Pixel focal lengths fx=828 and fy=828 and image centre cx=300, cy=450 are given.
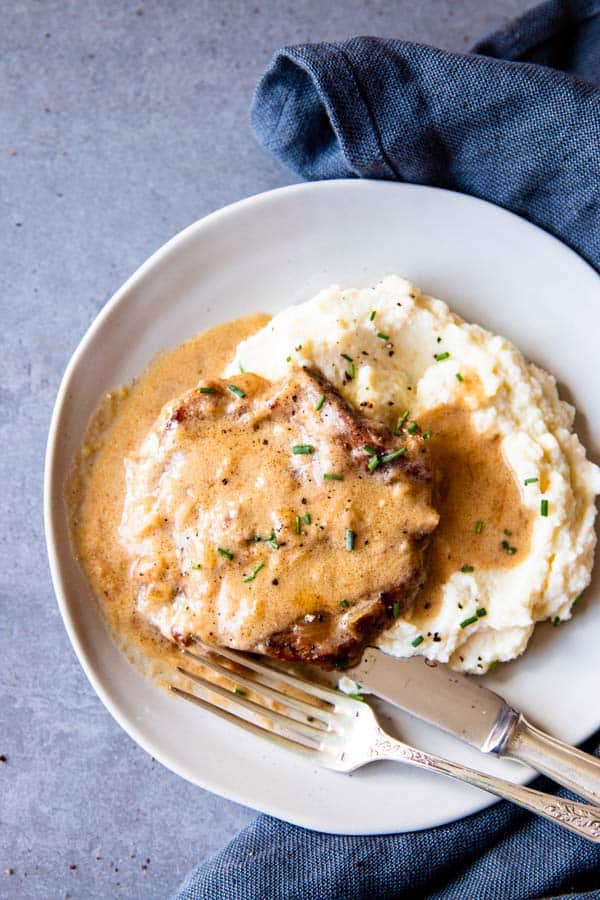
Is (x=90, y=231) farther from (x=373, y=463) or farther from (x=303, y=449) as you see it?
(x=373, y=463)

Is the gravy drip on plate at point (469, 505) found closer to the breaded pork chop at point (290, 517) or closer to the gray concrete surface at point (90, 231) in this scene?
the breaded pork chop at point (290, 517)

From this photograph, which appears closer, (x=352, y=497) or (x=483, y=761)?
(x=352, y=497)

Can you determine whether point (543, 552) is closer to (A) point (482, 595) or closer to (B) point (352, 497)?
(A) point (482, 595)

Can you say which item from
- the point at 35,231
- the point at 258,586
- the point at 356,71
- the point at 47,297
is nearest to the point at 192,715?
the point at 258,586

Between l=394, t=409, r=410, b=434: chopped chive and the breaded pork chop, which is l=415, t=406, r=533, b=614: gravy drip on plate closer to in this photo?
l=394, t=409, r=410, b=434: chopped chive

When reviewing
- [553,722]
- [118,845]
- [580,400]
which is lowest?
[118,845]

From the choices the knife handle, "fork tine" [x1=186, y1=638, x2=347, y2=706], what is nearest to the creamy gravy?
"fork tine" [x1=186, y1=638, x2=347, y2=706]

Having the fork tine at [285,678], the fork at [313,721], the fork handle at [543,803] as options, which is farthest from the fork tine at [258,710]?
the fork handle at [543,803]
